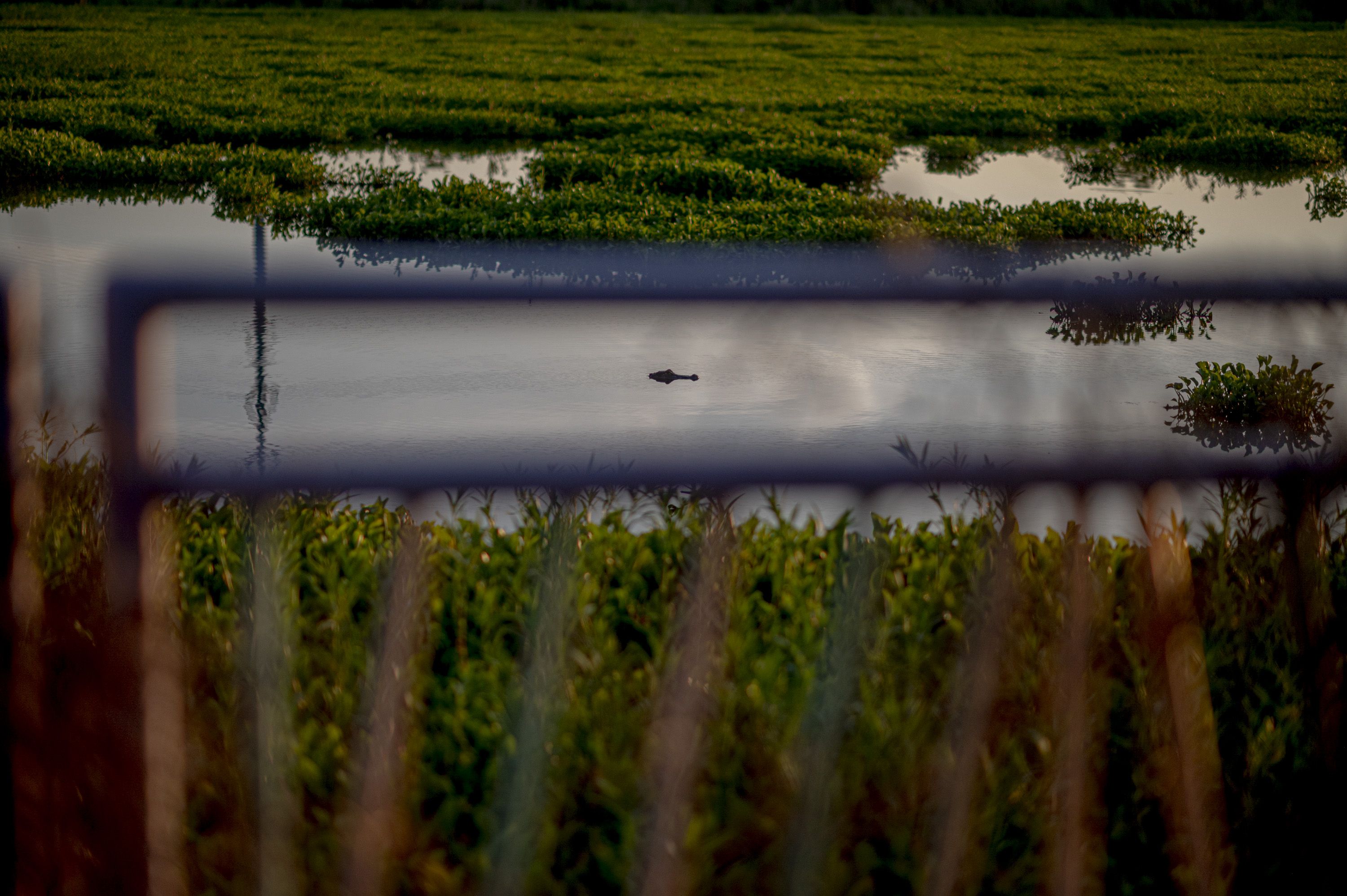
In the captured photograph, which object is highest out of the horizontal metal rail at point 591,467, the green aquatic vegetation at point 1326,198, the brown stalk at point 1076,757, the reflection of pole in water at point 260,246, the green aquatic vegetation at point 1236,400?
the green aquatic vegetation at point 1326,198

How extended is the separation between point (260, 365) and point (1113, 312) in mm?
3871

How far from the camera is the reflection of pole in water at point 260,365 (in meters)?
1.32

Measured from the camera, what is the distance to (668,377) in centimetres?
539

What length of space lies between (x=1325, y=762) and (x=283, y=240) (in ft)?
25.4

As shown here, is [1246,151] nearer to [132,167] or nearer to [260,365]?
[132,167]

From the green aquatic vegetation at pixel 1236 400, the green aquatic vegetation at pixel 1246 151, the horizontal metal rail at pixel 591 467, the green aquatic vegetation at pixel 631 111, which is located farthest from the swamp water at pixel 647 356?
the green aquatic vegetation at pixel 1246 151

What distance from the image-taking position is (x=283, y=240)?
834 centimetres

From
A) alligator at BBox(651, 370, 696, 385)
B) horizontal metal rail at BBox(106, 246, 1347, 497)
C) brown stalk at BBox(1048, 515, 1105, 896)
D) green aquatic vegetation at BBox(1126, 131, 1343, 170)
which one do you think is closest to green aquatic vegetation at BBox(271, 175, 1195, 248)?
alligator at BBox(651, 370, 696, 385)

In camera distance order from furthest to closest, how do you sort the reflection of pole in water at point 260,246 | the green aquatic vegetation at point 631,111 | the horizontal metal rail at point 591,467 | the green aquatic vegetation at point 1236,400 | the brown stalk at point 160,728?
the green aquatic vegetation at point 631,111
the reflection of pole in water at point 260,246
the green aquatic vegetation at point 1236,400
the brown stalk at point 160,728
the horizontal metal rail at point 591,467

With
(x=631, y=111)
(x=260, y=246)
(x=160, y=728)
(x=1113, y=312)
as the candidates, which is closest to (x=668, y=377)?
(x=160, y=728)

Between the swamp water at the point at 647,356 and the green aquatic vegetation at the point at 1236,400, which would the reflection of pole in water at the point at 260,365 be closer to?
the swamp water at the point at 647,356

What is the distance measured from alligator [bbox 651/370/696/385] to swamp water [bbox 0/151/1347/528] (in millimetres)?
66

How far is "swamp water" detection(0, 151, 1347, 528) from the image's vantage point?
136 centimetres

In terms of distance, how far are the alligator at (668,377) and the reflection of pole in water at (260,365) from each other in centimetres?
173
